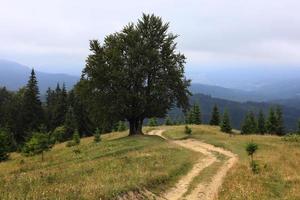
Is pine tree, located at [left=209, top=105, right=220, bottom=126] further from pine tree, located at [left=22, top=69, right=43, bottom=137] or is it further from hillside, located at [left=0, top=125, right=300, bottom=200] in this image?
hillside, located at [left=0, top=125, right=300, bottom=200]

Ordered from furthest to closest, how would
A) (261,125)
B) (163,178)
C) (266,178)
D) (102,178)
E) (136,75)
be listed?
1. (261,125)
2. (136,75)
3. (266,178)
4. (163,178)
5. (102,178)

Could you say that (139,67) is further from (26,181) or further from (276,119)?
(276,119)

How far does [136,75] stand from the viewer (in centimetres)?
4947

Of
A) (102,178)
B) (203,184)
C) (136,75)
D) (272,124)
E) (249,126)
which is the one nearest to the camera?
(102,178)

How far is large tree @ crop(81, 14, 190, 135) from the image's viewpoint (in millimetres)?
49281

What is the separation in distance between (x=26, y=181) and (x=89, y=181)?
2.94 m

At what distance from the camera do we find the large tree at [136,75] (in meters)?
49.3

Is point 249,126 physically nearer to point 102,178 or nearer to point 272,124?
point 272,124

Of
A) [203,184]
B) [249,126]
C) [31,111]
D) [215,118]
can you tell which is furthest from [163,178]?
[215,118]

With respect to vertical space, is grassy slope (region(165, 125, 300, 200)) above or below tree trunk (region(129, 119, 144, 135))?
below

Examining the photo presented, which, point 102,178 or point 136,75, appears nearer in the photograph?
point 102,178

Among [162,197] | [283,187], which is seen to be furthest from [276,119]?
[162,197]

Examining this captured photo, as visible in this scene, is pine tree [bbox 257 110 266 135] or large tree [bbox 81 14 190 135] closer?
large tree [bbox 81 14 190 135]

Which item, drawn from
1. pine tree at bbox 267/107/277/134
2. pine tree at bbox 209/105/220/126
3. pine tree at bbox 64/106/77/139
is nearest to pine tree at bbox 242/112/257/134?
pine tree at bbox 267/107/277/134
